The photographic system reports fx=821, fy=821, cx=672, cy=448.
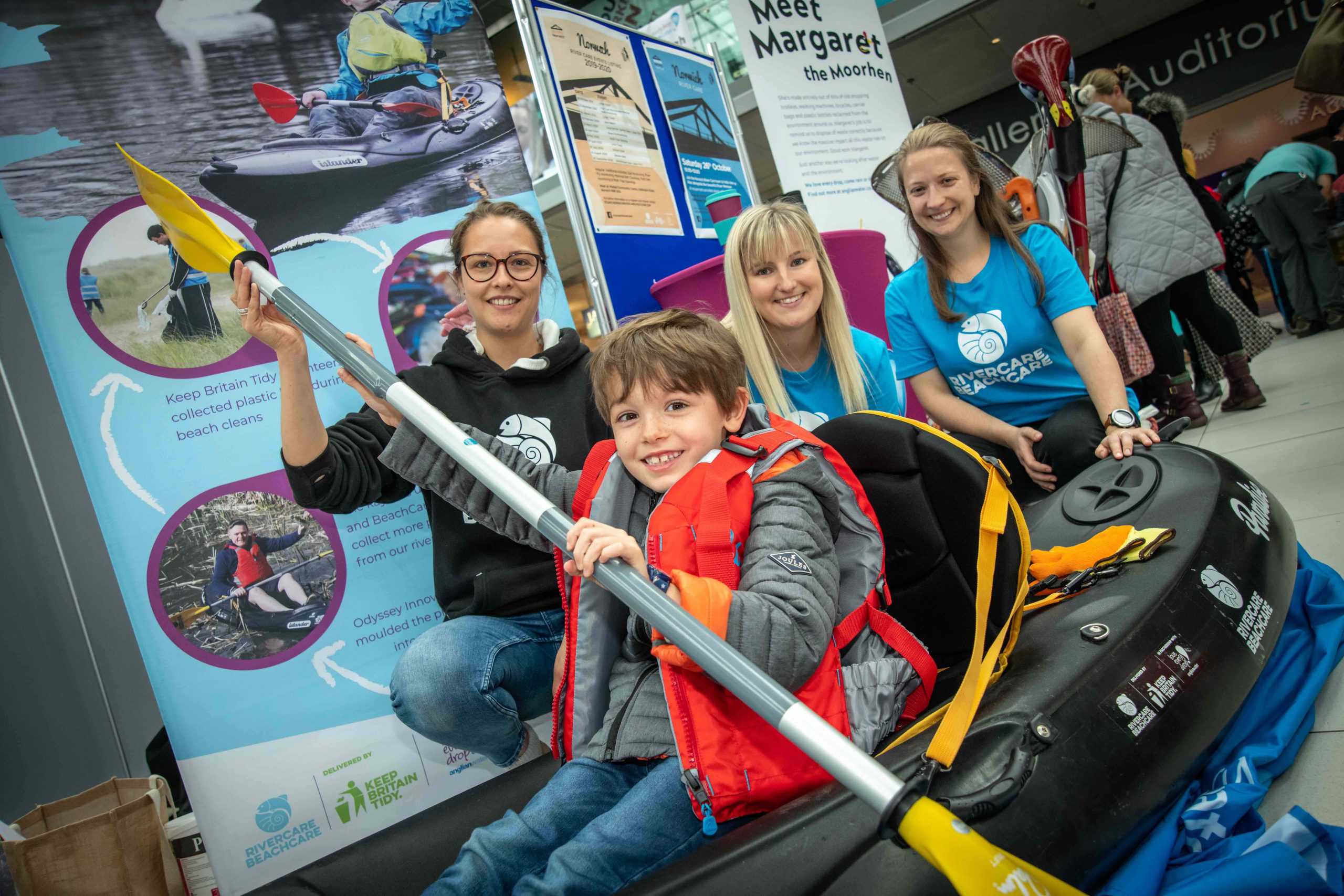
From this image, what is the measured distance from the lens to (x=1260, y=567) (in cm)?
138

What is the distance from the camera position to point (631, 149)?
8.39 feet

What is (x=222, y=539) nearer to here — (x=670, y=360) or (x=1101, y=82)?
(x=670, y=360)

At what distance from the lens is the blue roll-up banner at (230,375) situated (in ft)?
5.56

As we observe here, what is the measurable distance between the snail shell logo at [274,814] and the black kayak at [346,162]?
1288mm

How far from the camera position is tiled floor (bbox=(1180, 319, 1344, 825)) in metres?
1.19

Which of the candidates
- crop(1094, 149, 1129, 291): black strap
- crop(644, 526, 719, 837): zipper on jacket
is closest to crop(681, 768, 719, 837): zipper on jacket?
crop(644, 526, 719, 837): zipper on jacket

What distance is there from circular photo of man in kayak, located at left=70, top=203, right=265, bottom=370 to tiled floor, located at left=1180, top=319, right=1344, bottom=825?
2.12 meters

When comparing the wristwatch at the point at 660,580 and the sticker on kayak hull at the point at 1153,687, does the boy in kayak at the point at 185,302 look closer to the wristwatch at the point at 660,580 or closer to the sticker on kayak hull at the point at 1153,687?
the wristwatch at the point at 660,580

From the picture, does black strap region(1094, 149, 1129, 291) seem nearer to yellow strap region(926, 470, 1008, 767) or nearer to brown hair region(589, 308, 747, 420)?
yellow strap region(926, 470, 1008, 767)

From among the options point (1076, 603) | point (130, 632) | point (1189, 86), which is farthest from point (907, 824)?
point (1189, 86)

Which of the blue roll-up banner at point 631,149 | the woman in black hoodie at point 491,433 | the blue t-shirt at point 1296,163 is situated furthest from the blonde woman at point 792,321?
the blue t-shirt at point 1296,163

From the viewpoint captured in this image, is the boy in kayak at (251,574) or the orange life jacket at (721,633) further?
the boy in kayak at (251,574)

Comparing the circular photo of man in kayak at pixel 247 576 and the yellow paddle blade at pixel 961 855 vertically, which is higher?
the circular photo of man in kayak at pixel 247 576

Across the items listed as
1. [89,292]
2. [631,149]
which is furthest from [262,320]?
[631,149]
